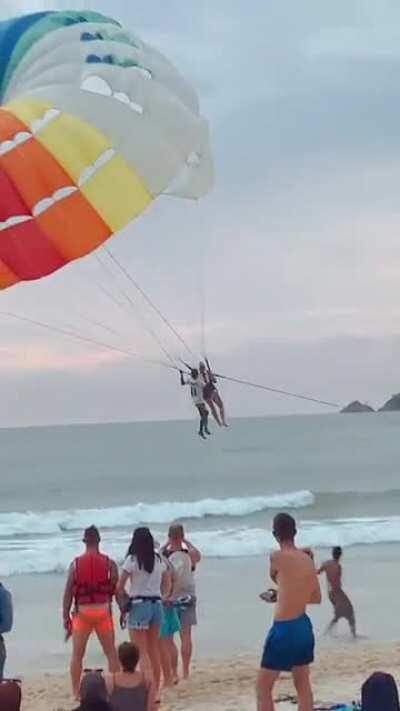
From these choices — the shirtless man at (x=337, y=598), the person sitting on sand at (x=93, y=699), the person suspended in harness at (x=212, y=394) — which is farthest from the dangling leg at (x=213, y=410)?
the person sitting on sand at (x=93, y=699)

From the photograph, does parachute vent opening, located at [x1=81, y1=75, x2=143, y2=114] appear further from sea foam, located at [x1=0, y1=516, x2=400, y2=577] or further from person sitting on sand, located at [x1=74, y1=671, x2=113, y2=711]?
sea foam, located at [x1=0, y1=516, x2=400, y2=577]

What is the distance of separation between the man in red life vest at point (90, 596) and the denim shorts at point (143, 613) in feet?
0.76

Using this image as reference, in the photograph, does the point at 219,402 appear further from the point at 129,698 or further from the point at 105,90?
the point at 129,698

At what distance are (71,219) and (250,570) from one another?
1034cm

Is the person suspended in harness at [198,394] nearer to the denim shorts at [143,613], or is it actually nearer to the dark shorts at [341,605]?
the denim shorts at [143,613]

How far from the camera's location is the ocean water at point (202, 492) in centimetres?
2334

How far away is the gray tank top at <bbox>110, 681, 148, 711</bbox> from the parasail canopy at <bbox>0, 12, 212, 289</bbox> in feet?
11.0

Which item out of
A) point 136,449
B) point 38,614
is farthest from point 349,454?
point 38,614

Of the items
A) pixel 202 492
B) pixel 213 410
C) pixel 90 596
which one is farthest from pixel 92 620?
pixel 202 492

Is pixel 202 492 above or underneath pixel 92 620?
underneath

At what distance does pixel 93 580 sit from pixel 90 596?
11 centimetres

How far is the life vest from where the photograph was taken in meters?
8.06

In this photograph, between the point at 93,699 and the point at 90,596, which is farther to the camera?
the point at 90,596

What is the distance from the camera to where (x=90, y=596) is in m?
8.12
